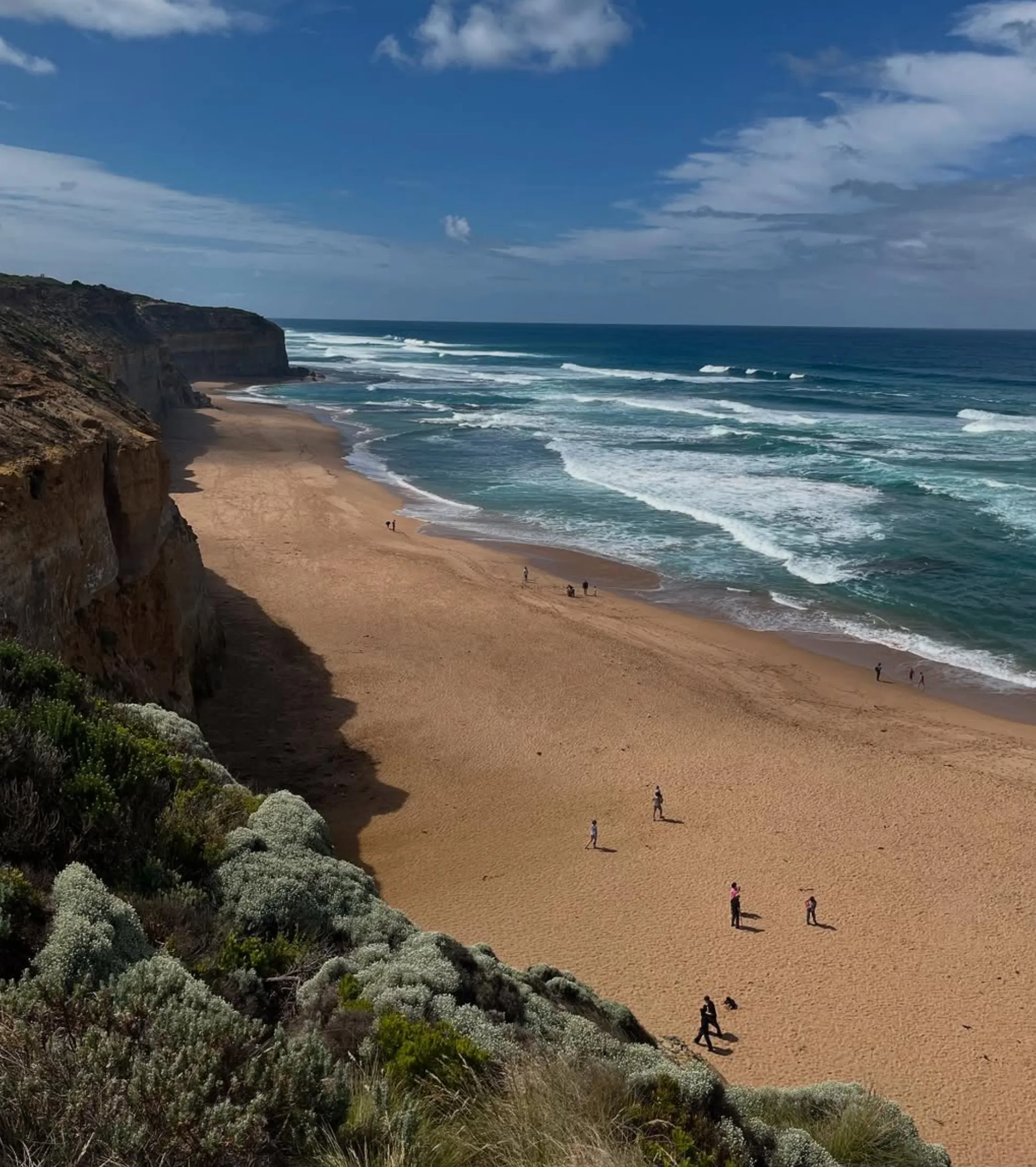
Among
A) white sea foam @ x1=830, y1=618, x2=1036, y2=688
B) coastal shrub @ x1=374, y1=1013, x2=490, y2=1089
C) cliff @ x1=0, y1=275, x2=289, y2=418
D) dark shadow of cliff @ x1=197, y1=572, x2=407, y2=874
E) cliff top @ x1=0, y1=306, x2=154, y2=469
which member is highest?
cliff @ x1=0, y1=275, x2=289, y2=418

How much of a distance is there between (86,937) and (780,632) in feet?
71.8

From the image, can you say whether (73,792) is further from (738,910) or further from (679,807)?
(679,807)

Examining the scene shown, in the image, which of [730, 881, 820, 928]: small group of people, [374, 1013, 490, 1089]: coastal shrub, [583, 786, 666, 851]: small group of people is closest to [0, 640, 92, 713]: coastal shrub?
[374, 1013, 490, 1089]: coastal shrub

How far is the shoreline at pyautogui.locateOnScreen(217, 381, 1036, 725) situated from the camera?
67.5 feet

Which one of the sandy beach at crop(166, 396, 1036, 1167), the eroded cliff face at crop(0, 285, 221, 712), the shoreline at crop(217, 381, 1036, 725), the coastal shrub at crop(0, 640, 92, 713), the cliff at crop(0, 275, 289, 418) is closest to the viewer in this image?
the coastal shrub at crop(0, 640, 92, 713)

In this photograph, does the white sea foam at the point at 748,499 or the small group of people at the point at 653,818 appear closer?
the small group of people at the point at 653,818

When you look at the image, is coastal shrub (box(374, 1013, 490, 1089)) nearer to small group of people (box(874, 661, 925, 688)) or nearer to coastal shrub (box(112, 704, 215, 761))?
coastal shrub (box(112, 704, 215, 761))

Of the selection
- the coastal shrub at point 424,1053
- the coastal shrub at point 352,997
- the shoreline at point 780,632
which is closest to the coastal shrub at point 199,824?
the coastal shrub at point 352,997

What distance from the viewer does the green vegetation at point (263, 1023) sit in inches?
144

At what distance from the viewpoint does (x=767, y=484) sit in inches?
1612

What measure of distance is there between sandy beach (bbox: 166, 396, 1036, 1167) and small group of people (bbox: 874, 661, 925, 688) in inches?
26.1

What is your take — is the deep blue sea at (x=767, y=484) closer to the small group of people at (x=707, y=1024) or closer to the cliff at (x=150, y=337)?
the cliff at (x=150, y=337)

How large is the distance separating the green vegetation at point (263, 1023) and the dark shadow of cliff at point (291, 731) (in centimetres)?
638

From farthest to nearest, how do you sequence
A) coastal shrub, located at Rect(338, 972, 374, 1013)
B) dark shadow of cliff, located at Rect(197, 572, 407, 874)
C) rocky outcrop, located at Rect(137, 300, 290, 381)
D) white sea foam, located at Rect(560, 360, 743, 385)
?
white sea foam, located at Rect(560, 360, 743, 385) → rocky outcrop, located at Rect(137, 300, 290, 381) → dark shadow of cliff, located at Rect(197, 572, 407, 874) → coastal shrub, located at Rect(338, 972, 374, 1013)
